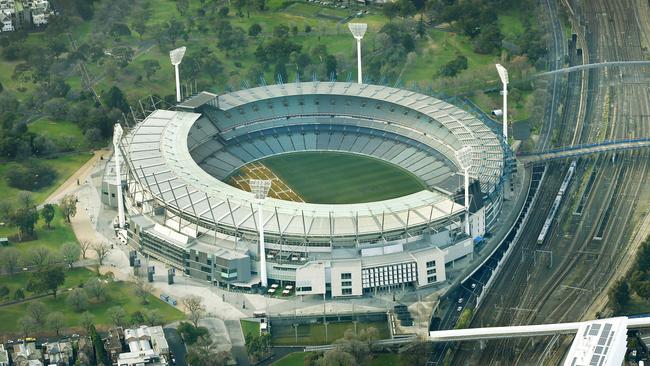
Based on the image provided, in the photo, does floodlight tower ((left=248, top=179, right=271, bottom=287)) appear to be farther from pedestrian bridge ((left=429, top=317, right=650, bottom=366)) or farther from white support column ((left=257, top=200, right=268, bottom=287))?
pedestrian bridge ((left=429, top=317, right=650, bottom=366))

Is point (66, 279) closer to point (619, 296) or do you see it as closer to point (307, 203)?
point (307, 203)

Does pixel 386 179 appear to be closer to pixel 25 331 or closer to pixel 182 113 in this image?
pixel 182 113

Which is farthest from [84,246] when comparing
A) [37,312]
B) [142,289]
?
[37,312]

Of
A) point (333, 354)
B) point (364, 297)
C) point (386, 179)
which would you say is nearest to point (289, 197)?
point (386, 179)

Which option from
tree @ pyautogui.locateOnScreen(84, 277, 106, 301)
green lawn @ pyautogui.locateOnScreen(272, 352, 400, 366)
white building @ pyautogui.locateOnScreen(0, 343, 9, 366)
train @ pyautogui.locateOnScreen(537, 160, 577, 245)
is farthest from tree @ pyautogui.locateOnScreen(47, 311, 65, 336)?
train @ pyautogui.locateOnScreen(537, 160, 577, 245)

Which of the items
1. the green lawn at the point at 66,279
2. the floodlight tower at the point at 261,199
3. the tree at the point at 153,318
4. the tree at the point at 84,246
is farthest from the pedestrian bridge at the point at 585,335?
the tree at the point at 84,246
